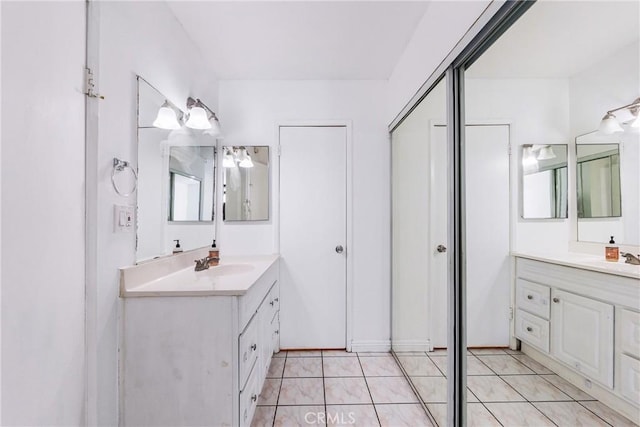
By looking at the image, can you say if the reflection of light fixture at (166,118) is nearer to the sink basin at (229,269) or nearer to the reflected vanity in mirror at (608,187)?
the sink basin at (229,269)

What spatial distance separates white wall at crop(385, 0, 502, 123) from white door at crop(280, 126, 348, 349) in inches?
24.5

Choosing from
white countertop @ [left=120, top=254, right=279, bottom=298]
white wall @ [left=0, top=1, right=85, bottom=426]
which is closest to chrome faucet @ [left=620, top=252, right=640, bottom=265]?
white countertop @ [left=120, top=254, right=279, bottom=298]

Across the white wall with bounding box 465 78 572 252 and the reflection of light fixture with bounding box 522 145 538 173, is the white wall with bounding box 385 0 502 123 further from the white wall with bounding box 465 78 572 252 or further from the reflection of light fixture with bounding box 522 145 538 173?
the reflection of light fixture with bounding box 522 145 538 173

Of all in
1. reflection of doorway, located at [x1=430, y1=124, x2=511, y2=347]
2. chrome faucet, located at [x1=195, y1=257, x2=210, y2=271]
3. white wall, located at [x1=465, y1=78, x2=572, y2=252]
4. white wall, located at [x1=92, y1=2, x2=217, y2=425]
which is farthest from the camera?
chrome faucet, located at [x1=195, y1=257, x2=210, y2=271]

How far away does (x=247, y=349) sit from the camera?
4.66 ft

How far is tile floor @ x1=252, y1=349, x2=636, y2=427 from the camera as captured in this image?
82cm

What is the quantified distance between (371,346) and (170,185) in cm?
208

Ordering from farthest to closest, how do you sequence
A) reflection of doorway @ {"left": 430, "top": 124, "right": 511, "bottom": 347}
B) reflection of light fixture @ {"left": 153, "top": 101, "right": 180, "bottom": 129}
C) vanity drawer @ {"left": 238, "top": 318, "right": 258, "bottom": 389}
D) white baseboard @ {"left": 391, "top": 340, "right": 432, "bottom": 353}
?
white baseboard @ {"left": 391, "top": 340, "right": 432, "bottom": 353} < reflection of light fixture @ {"left": 153, "top": 101, "right": 180, "bottom": 129} < vanity drawer @ {"left": 238, "top": 318, "right": 258, "bottom": 389} < reflection of doorway @ {"left": 430, "top": 124, "right": 511, "bottom": 347}

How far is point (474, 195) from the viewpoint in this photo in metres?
1.21

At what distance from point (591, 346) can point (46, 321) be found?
1670 mm

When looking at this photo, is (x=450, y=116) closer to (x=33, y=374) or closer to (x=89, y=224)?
(x=89, y=224)

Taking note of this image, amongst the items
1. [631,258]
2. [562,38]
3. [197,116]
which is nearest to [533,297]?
[631,258]

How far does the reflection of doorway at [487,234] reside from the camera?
1056 mm

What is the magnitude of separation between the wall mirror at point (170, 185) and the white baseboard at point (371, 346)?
1559 mm
